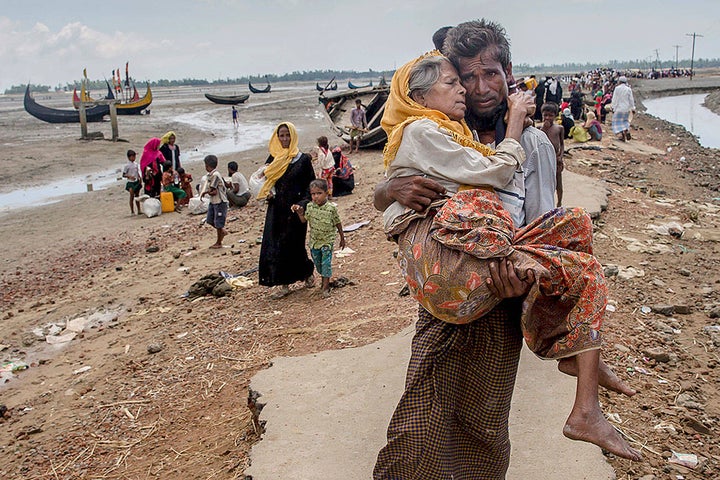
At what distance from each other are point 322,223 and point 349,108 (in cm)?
1368

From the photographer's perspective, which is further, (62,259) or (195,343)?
(62,259)

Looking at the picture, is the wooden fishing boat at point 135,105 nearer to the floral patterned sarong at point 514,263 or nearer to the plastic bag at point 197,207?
the plastic bag at point 197,207

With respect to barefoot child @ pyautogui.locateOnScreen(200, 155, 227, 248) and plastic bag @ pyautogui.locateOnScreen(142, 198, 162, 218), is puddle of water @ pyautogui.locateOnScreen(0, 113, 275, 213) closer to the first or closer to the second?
plastic bag @ pyautogui.locateOnScreen(142, 198, 162, 218)

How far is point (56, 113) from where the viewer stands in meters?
34.0

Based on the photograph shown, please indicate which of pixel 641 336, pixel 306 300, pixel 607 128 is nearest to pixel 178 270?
pixel 306 300

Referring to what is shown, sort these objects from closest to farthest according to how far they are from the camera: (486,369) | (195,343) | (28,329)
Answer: (486,369) < (195,343) < (28,329)

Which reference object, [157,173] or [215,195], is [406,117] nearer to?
[215,195]

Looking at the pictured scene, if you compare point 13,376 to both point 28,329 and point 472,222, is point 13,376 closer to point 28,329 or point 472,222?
point 28,329

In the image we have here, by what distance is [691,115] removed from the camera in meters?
31.6

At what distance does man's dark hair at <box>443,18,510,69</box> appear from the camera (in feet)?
6.40

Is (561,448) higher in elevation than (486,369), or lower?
lower

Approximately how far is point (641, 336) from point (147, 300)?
501 cm

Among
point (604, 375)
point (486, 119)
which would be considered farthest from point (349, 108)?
point (604, 375)

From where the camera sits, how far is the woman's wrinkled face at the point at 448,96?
6.17 feet
